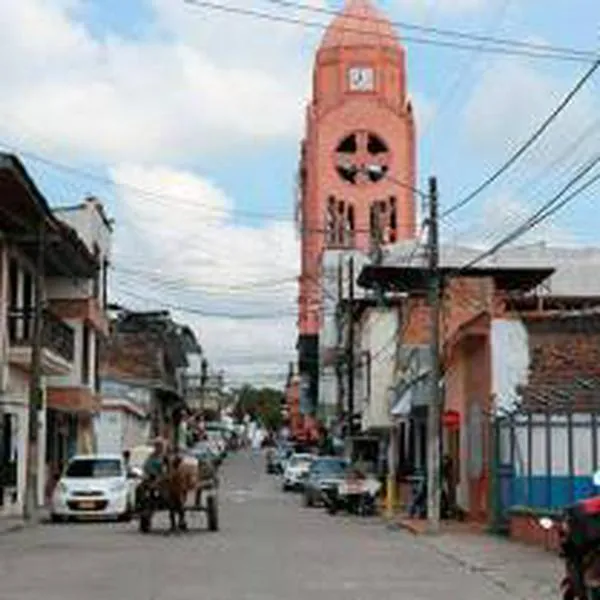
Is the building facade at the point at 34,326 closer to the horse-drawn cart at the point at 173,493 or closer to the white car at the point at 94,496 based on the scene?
the white car at the point at 94,496

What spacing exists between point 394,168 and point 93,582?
8985cm

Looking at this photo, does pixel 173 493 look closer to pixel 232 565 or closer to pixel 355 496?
pixel 232 565

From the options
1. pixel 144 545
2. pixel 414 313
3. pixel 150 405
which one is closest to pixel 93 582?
pixel 144 545

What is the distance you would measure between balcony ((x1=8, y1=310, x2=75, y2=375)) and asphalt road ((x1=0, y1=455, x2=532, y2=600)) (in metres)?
7.06

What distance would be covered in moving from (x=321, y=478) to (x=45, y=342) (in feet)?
40.1

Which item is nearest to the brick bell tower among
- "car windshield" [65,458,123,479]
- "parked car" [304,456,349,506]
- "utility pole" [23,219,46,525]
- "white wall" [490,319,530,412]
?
"parked car" [304,456,349,506]

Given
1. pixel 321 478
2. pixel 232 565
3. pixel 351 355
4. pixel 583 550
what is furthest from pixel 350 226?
pixel 583 550

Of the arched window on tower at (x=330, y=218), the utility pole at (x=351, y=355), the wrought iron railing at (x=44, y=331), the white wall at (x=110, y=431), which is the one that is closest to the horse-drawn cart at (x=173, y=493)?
the wrought iron railing at (x=44, y=331)

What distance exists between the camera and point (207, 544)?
29.5 m

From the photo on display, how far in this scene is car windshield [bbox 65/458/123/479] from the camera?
42278mm

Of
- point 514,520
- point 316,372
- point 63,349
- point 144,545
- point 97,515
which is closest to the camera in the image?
point 144,545

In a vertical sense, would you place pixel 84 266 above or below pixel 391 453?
above

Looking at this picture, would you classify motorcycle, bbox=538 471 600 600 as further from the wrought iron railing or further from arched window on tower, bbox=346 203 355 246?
arched window on tower, bbox=346 203 355 246

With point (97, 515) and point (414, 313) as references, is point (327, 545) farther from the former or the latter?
point (414, 313)
